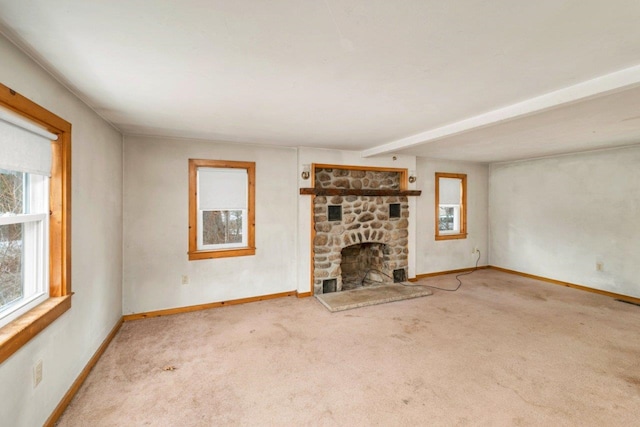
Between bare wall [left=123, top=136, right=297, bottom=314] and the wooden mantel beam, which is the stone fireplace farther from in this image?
bare wall [left=123, top=136, right=297, bottom=314]

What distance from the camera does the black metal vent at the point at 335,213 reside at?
4.39m

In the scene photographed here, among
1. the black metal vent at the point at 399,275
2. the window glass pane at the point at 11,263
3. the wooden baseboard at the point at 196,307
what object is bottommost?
the wooden baseboard at the point at 196,307

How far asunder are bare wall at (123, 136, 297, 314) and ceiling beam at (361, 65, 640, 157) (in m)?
2.25

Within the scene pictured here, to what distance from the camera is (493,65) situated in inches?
66.6

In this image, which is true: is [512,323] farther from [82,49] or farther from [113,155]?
[113,155]

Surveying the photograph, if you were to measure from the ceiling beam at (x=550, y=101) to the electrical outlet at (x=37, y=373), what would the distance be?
3.78 metres

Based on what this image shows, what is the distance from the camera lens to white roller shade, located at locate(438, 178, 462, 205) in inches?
215

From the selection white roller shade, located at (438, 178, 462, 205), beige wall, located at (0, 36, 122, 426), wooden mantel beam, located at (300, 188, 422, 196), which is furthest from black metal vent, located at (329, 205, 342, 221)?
beige wall, located at (0, 36, 122, 426)

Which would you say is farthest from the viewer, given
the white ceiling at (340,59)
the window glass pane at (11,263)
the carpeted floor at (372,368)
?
the carpeted floor at (372,368)

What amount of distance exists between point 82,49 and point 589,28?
2.55m

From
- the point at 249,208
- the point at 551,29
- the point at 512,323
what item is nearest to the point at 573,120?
the point at 551,29

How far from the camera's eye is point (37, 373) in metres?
1.69

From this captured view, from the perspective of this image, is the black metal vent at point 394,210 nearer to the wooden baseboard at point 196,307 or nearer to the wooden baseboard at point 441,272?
the wooden baseboard at point 441,272

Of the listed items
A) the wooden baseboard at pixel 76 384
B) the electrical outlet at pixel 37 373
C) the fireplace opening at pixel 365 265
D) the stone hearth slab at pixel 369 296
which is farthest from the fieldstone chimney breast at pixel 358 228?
the electrical outlet at pixel 37 373
